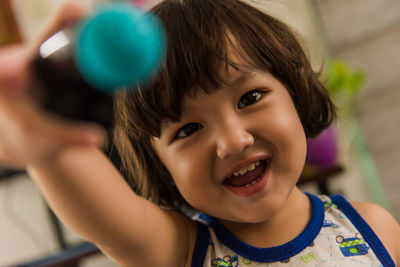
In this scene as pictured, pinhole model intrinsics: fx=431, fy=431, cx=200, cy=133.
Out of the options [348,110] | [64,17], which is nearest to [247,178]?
[64,17]

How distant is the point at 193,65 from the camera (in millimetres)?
583

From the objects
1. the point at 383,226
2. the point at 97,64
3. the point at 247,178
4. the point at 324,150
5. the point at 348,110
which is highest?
the point at 97,64

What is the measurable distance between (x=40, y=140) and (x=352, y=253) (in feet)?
1.81

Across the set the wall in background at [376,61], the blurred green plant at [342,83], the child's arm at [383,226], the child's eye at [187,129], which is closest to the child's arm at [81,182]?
the child's eye at [187,129]

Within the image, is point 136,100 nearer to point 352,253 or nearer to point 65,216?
point 65,216

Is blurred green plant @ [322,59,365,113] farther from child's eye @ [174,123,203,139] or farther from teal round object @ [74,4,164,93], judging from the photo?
teal round object @ [74,4,164,93]

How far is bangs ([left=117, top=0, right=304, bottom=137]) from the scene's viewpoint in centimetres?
58

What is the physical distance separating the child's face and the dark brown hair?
0.02 metres

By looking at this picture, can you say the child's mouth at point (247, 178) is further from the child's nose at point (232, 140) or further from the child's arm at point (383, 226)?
the child's arm at point (383, 226)

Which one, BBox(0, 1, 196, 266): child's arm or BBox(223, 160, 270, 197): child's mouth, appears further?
BBox(223, 160, 270, 197): child's mouth

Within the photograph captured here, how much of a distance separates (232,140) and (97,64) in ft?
1.16

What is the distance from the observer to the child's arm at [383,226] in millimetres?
712

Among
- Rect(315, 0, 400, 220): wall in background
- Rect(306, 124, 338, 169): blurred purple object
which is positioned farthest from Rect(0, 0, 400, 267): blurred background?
Rect(306, 124, 338, 169): blurred purple object

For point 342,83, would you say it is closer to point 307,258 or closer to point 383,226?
point 383,226
